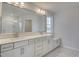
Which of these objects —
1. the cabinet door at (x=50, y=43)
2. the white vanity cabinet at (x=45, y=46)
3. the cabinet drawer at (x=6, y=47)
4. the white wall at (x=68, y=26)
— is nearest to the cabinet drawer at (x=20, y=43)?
the cabinet drawer at (x=6, y=47)

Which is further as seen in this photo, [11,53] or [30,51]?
[30,51]

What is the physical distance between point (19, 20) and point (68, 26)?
1632 mm

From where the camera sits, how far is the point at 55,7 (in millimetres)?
2934

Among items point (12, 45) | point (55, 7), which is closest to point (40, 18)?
point (55, 7)

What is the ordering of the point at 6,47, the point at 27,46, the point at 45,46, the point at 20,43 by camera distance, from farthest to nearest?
the point at 45,46
the point at 27,46
the point at 20,43
the point at 6,47

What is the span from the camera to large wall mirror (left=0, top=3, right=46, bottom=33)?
6.93 ft

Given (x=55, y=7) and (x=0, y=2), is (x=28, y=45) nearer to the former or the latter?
(x=0, y=2)

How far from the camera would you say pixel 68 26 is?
3.00 m

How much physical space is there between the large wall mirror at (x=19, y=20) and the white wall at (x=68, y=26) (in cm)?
65

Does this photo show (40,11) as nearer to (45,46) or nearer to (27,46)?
(45,46)

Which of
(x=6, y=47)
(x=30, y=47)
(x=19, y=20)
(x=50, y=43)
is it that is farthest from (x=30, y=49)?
(x=50, y=43)

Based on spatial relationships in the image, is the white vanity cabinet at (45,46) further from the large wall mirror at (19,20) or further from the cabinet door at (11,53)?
the cabinet door at (11,53)

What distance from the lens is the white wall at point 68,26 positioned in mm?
2914

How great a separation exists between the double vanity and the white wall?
0.28m
